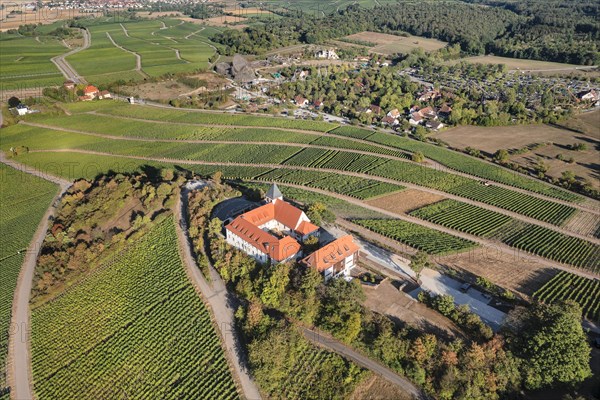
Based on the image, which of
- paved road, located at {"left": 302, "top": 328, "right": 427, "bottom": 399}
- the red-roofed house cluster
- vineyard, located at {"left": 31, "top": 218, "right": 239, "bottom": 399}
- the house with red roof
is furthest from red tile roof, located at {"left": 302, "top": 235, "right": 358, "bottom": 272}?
the house with red roof

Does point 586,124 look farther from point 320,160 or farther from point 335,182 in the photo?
point 335,182

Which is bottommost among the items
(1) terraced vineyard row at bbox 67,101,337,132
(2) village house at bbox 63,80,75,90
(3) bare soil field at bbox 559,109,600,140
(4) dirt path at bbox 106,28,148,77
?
(1) terraced vineyard row at bbox 67,101,337,132

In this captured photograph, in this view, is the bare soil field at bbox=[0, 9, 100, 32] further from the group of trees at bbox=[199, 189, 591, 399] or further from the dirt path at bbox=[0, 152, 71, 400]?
the group of trees at bbox=[199, 189, 591, 399]

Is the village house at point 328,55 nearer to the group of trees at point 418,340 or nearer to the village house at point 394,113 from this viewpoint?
the village house at point 394,113

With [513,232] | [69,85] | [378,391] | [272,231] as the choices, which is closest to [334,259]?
[272,231]

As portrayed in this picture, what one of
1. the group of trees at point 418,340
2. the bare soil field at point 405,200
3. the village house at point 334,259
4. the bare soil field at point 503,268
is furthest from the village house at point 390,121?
the group of trees at point 418,340

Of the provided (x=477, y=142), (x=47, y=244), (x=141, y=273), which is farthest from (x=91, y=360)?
(x=477, y=142)

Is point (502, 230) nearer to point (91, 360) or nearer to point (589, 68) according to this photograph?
point (91, 360)
